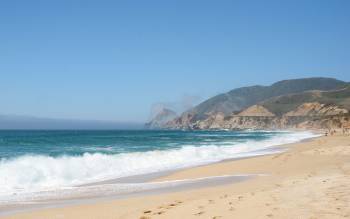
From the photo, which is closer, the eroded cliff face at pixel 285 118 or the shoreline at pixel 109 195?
the shoreline at pixel 109 195

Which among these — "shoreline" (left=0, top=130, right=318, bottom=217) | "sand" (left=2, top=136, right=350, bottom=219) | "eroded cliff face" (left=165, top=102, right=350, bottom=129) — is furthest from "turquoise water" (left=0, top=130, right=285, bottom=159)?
"eroded cliff face" (left=165, top=102, right=350, bottom=129)

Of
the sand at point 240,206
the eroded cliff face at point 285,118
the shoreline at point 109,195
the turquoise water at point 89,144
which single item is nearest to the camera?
the sand at point 240,206

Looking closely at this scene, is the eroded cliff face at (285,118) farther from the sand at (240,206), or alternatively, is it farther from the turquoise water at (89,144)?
the sand at (240,206)

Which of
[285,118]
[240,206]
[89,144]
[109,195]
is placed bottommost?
[109,195]

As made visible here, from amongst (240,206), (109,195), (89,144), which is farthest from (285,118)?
(240,206)

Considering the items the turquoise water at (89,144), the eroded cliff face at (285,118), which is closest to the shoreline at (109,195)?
the turquoise water at (89,144)

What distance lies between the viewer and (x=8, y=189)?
49.5 feet

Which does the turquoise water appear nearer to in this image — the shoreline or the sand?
the shoreline

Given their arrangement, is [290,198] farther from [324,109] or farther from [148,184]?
[324,109]

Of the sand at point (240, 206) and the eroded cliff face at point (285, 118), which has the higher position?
the eroded cliff face at point (285, 118)

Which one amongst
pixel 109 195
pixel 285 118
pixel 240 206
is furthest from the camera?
pixel 285 118

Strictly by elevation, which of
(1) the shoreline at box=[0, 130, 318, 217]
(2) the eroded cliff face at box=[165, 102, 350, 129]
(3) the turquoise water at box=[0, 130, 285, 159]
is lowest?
(1) the shoreline at box=[0, 130, 318, 217]

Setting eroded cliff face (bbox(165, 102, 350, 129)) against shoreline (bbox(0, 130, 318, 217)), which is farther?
eroded cliff face (bbox(165, 102, 350, 129))

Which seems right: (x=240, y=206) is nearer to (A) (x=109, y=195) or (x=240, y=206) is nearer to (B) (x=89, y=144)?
(A) (x=109, y=195)
